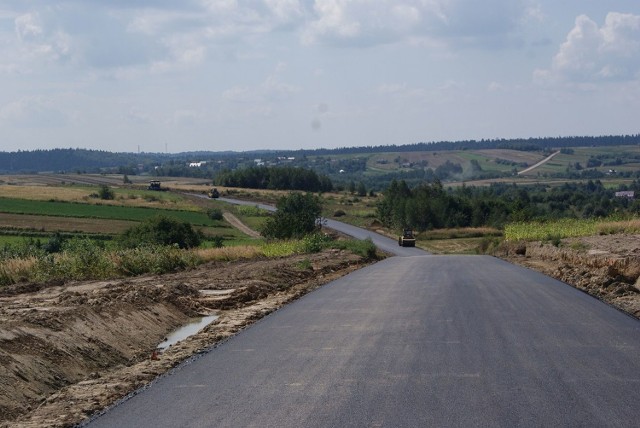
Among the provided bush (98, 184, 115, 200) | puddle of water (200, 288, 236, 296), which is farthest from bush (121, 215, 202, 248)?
bush (98, 184, 115, 200)

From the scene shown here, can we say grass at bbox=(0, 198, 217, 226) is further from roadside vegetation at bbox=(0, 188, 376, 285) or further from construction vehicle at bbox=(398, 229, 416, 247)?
construction vehicle at bbox=(398, 229, 416, 247)

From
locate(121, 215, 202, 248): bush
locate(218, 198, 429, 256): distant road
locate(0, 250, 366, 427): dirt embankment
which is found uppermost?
locate(0, 250, 366, 427): dirt embankment

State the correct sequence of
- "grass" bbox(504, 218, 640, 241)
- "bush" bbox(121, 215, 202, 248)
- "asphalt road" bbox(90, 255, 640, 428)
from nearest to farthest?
"asphalt road" bbox(90, 255, 640, 428)
"grass" bbox(504, 218, 640, 241)
"bush" bbox(121, 215, 202, 248)

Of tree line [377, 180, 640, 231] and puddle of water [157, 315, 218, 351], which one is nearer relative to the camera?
puddle of water [157, 315, 218, 351]

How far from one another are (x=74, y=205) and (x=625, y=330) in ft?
276

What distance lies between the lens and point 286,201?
8612 cm

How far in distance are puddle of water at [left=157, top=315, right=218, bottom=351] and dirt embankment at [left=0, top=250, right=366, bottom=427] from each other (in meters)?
0.20

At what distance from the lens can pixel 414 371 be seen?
12039mm

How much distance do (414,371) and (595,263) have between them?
21.4 metres

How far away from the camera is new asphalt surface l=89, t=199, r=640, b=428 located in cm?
973

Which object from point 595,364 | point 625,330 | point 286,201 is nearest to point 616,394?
point 595,364

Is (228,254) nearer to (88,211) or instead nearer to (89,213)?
(89,213)

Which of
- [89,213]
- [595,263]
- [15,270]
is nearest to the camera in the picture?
[15,270]

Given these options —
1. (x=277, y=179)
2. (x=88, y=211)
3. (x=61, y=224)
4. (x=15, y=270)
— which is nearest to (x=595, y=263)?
(x=15, y=270)
